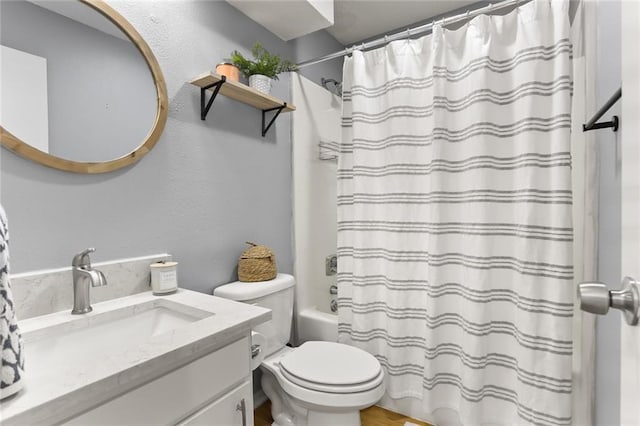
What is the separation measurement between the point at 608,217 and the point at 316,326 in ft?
4.88

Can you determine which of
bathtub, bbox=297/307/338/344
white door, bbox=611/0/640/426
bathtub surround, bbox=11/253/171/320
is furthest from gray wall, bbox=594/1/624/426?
bathtub surround, bbox=11/253/171/320

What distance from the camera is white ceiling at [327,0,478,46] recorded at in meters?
2.19

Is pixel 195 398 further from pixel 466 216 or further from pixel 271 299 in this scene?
Result: pixel 466 216

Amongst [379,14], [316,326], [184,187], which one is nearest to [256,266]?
[184,187]

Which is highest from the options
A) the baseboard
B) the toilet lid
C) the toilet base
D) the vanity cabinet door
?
the vanity cabinet door

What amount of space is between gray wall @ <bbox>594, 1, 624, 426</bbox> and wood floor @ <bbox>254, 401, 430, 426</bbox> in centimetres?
84

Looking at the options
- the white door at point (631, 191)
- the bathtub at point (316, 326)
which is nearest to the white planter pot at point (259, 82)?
the bathtub at point (316, 326)

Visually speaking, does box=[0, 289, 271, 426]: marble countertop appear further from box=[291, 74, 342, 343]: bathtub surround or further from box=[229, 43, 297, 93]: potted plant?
box=[229, 43, 297, 93]: potted plant

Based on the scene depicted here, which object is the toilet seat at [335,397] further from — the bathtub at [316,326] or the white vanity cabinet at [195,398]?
the bathtub at [316,326]

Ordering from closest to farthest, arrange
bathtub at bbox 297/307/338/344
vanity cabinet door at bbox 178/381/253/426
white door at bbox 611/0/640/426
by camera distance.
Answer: white door at bbox 611/0/640/426 → vanity cabinet door at bbox 178/381/253/426 → bathtub at bbox 297/307/338/344

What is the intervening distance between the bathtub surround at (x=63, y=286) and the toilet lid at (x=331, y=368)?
2.29 ft

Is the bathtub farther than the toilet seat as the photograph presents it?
Yes

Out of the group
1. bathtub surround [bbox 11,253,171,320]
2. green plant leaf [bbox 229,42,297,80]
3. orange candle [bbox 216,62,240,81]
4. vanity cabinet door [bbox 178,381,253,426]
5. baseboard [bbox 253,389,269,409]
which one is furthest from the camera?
baseboard [bbox 253,389,269,409]

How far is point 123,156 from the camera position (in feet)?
3.96
